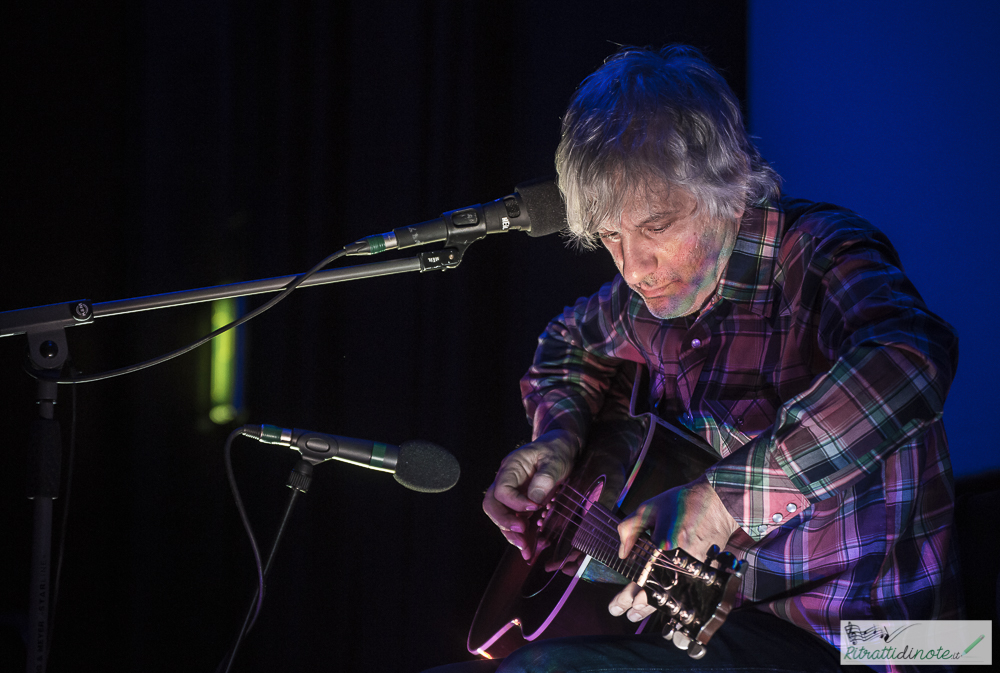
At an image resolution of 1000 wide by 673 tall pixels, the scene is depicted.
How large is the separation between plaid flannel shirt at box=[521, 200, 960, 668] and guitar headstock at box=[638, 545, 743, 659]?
129 millimetres

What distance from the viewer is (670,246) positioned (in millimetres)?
1573

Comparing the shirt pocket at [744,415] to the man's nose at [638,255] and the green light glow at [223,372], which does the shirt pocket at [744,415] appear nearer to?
the man's nose at [638,255]

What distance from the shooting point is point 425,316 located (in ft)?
7.88

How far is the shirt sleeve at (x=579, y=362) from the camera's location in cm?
196

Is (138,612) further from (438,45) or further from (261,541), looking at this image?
(438,45)

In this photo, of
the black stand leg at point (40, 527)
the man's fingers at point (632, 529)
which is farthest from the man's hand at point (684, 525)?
the black stand leg at point (40, 527)

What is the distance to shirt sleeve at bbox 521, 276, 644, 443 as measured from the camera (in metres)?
1.96

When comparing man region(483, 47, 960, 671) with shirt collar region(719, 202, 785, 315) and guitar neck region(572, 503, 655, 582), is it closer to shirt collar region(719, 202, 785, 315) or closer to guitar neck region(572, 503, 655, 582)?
shirt collar region(719, 202, 785, 315)

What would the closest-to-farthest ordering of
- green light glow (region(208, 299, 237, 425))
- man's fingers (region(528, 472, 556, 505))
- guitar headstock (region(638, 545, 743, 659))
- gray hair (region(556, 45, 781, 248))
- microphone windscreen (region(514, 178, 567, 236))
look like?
guitar headstock (region(638, 545, 743, 659)) → microphone windscreen (region(514, 178, 567, 236)) → gray hair (region(556, 45, 781, 248)) → man's fingers (region(528, 472, 556, 505)) → green light glow (region(208, 299, 237, 425))

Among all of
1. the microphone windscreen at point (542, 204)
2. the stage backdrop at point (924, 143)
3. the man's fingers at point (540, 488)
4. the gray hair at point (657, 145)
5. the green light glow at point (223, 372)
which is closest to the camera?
the microphone windscreen at point (542, 204)

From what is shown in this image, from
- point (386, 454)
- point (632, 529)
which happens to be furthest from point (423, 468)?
point (632, 529)

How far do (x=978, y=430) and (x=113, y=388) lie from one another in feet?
8.47

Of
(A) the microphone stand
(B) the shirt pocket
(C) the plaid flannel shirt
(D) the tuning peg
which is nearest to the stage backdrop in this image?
(C) the plaid flannel shirt

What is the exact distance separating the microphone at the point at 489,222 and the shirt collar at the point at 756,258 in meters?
0.45
